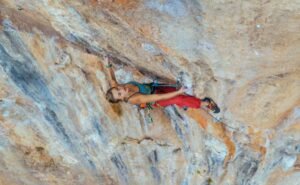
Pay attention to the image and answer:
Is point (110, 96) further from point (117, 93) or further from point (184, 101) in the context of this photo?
point (184, 101)

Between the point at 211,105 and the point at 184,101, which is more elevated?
the point at 211,105

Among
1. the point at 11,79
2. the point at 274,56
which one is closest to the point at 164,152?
the point at 11,79

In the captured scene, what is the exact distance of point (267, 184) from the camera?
18.6 ft

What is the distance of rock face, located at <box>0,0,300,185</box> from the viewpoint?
3.65 metres

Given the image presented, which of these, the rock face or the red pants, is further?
the red pants

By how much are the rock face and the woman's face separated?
0.20 metres

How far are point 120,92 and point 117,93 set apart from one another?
4 cm

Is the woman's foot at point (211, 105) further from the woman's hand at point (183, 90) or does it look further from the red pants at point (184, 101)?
the woman's hand at point (183, 90)

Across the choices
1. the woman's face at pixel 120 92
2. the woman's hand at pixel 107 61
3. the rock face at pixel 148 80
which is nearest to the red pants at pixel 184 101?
the rock face at pixel 148 80

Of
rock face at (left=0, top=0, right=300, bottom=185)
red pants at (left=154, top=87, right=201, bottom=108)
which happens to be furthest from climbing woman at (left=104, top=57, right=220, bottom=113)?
rock face at (left=0, top=0, right=300, bottom=185)

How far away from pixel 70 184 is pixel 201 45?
13.1ft

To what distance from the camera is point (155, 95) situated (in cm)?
439

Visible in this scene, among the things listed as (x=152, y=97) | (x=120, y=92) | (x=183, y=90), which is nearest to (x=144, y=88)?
(x=152, y=97)

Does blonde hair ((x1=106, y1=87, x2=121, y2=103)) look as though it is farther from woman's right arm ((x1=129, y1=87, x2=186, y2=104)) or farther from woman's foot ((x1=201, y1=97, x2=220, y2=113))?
woman's foot ((x1=201, y1=97, x2=220, y2=113))
